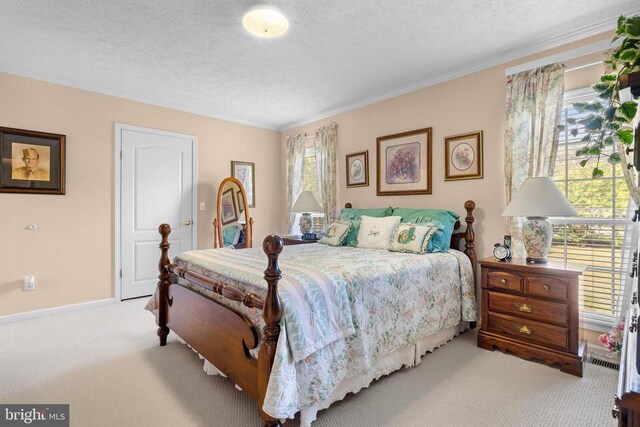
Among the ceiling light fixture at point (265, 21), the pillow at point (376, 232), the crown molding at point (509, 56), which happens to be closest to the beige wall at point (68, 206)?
the ceiling light fixture at point (265, 21)

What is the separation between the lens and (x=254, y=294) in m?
1.76

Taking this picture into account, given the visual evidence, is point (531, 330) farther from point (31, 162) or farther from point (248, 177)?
point (31, 162)

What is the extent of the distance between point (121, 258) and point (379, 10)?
3858 mm

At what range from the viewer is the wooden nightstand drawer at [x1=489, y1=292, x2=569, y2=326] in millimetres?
2275

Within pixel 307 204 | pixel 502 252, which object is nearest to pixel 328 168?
pixel 307 204

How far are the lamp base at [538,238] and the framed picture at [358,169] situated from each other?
2030 mm

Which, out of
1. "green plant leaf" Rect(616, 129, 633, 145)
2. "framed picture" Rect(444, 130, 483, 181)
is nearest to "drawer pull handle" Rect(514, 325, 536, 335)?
"framed picture" Rect(444, 130, 483, 181)

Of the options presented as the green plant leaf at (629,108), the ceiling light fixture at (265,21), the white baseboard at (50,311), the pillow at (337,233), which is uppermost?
the ceiling light fixture at (265,21)

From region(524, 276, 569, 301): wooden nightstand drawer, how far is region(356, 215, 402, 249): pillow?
116cm

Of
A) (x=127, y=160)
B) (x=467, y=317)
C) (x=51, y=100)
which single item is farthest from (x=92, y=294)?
(x=467, y=317)

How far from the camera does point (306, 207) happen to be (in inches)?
173

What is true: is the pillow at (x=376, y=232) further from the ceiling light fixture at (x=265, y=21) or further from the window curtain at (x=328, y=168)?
the ceiling light fixture at (x=265, y=21)

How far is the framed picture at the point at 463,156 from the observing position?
3148mm

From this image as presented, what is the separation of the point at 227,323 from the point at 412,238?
67.6 inches
